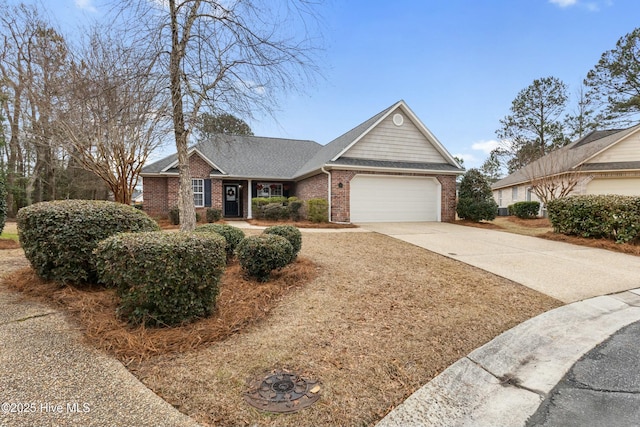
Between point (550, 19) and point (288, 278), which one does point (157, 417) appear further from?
point (550, 19)

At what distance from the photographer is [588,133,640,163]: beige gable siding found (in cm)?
1722

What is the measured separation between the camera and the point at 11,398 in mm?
2096

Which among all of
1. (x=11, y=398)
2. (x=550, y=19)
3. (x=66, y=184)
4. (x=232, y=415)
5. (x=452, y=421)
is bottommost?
(x=452, y=421)

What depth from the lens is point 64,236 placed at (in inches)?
155

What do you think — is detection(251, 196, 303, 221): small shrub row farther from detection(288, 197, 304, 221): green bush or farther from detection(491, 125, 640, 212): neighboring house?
detection(491, 125, 640, 212): neighboring house

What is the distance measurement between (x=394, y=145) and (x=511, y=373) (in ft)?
43.1

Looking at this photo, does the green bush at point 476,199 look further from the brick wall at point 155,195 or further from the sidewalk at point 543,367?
the brick wall at point 155,195

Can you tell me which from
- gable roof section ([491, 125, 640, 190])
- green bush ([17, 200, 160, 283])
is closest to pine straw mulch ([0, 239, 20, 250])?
green bush ([17, 200, 160, 283])

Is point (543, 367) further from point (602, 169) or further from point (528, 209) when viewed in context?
point (602, 169)

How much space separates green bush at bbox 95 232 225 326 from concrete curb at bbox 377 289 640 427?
2.16m

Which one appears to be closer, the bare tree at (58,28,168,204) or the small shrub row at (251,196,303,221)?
the bare tree at (58,28,168,204)

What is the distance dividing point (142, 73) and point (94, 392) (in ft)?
19.7

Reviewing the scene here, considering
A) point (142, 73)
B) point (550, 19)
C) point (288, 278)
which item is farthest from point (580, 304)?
point (550, 19)

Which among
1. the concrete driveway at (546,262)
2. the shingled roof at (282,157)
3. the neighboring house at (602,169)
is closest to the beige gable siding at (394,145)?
the shingled roof at (282,157)
